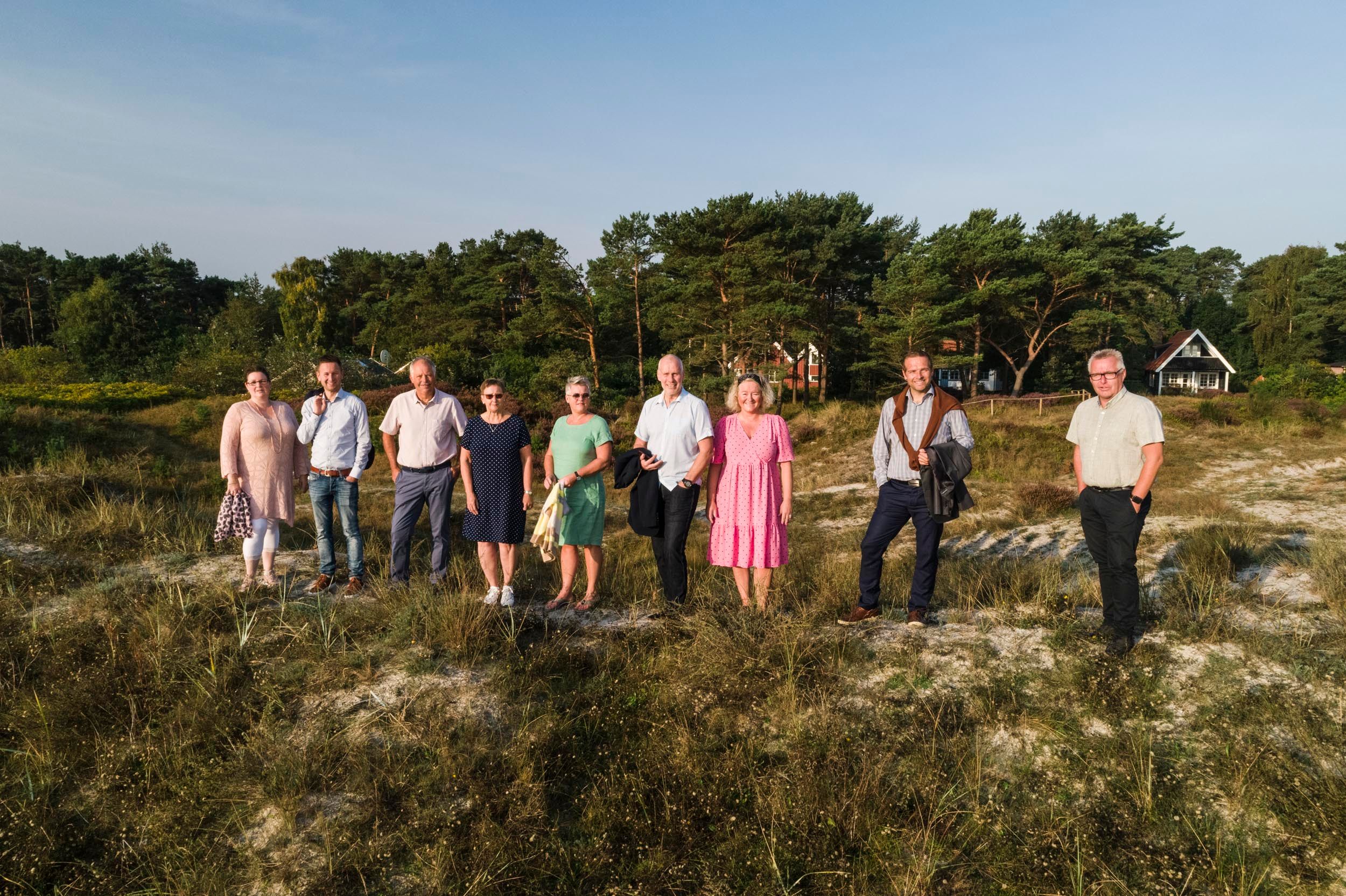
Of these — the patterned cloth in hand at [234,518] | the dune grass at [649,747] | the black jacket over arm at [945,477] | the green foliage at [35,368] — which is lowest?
the dune grass at [649,747]

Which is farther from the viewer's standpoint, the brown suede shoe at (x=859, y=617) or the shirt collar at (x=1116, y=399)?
the brown suede shoe at (x=859, y=617)

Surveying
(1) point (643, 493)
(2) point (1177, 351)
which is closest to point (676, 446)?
(1) point (643, 493)

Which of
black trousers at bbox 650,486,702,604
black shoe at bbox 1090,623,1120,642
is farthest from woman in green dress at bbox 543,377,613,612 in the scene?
black shoe at bbox 1090,623,1120,642

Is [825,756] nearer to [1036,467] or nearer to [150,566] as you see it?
[150,566]

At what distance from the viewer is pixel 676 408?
435cm

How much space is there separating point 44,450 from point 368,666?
451 inches

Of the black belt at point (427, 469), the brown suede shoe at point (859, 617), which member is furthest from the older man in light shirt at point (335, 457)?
the brown suede shoe at point (859, 617)

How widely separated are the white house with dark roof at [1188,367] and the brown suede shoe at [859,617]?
172 ft

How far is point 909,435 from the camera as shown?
14.1ft

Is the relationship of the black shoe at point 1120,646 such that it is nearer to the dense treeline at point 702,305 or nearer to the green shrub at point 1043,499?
the green shrub at point 1043,499

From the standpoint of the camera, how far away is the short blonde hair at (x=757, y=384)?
432cm

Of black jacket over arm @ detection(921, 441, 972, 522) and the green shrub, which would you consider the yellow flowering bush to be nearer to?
black jacket over arm @ detection(921, 441, 972, 522)

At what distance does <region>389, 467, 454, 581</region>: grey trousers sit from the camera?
492 centimetres

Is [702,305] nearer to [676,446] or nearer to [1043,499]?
[1043,499]
